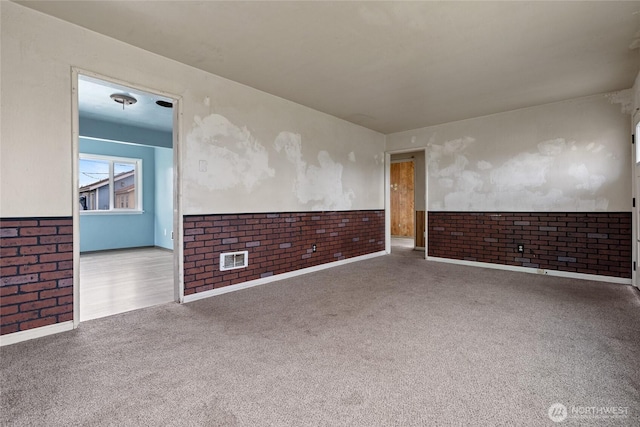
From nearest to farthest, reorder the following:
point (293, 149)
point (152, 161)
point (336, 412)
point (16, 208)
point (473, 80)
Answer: point (336, 412), point (16, 208), point (473, 80), point (293, 149), point (152, 161)

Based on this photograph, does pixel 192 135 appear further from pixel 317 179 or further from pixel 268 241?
pixel 317 179

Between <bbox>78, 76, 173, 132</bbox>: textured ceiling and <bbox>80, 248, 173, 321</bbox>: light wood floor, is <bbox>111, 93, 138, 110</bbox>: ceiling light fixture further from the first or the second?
<bbox>80, 248, 173, 321</bbox>: light wood floor

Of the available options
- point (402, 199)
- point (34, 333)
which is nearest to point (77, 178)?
point (34, 333)

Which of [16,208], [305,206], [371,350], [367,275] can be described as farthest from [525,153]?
[16,208]

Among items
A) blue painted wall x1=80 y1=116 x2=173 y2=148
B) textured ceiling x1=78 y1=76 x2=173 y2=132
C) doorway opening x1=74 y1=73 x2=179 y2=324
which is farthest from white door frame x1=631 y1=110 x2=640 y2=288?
blue painted wall x1=80 y1=116 x2=173 y2=148

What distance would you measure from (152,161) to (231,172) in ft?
16.5

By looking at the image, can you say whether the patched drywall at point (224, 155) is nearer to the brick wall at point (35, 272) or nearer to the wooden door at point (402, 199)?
the brick wall at point (35, 272)

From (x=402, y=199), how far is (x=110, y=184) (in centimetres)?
800

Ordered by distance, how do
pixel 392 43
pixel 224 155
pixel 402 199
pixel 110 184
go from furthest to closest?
1. pixel 402 199
2. pixel 110 184
3. pixel 224 155
4. pixel 392 43

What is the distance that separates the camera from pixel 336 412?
1477 mm

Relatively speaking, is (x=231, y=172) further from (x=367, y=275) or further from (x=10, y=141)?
(x=367, y=275)

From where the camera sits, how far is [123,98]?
A: 425cm

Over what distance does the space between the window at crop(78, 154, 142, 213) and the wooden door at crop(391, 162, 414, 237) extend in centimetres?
730

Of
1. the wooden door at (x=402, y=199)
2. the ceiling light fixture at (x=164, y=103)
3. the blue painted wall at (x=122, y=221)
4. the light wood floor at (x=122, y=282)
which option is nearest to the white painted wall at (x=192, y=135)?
the light wood floor at (x=122, y=282)
